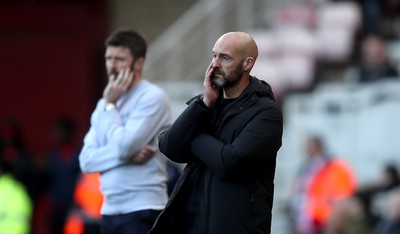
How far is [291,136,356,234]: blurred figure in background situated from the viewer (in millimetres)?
13641

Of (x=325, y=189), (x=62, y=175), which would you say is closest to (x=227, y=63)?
(x=325, y=189)

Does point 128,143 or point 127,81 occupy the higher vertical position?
point 127,81

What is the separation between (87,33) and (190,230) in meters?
14.1

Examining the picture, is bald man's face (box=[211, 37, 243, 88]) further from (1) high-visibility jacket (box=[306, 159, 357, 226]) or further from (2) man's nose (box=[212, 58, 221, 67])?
(1) high-visibility jacket (box=[306, 159, 357, 226])

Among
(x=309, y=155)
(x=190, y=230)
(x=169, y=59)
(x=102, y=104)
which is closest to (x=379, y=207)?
(x=309, y=155)

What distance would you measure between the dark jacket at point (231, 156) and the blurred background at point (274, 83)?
4642 mm

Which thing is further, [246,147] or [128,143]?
[128,143]

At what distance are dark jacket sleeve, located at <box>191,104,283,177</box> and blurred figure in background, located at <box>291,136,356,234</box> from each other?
6.93 meters

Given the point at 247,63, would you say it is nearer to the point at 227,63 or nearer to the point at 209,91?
the point at 227,63

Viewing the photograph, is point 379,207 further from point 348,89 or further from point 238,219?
point 238,219

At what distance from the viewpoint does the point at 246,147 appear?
21.6 ft

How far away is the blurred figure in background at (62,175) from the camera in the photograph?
15000 millimetres

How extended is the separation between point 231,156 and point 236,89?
1.30 feet

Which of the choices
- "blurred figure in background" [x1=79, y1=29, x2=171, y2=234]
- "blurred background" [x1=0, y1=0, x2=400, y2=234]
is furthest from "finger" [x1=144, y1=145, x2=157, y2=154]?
"blurred background" [x1=0, y1=0, x2=400, y2=234]
